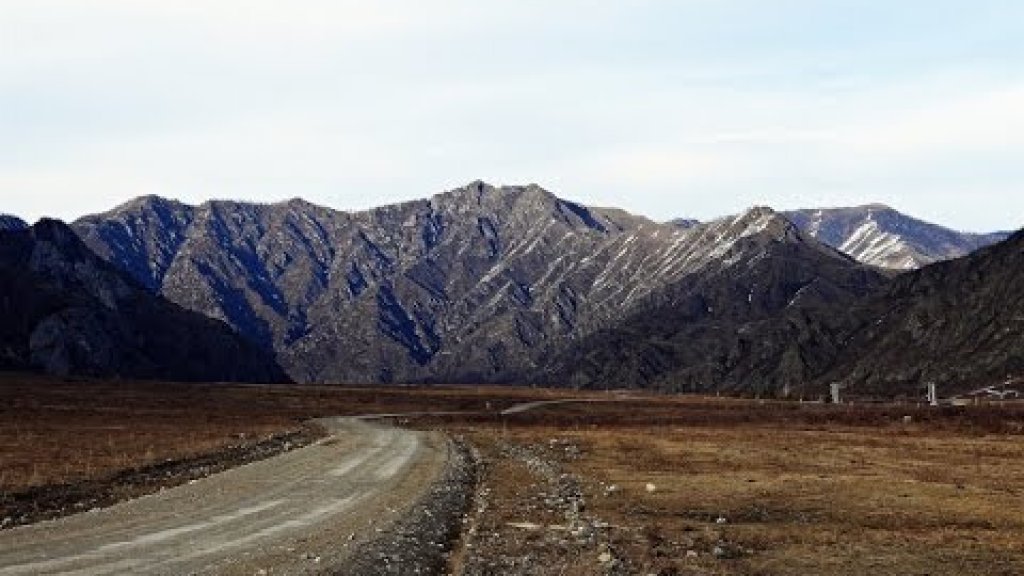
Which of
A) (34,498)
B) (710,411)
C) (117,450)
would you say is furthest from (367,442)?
(710,411)

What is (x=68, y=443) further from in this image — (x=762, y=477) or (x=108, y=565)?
(x=108, y=565)

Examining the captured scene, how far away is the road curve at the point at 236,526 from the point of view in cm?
2509

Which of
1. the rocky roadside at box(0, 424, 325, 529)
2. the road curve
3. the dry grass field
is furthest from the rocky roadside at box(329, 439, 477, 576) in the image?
the rocky roadside at box(0, 424, 325, 529)

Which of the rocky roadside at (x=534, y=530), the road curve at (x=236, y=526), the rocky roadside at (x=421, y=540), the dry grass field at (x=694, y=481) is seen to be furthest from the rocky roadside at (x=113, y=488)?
the rocky roadside at (x=534, y=530)

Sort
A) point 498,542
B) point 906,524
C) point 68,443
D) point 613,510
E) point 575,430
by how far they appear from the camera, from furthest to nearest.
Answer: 1. point 575,430
2. point 68,443
3. point 613,510
4. point 906,524
5. point 498,542

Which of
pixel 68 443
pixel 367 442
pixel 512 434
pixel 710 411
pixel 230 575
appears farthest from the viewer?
pixel 710 411

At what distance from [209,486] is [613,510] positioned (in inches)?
697

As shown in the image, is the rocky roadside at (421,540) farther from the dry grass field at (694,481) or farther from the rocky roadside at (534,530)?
the dry grass field at (694,481)

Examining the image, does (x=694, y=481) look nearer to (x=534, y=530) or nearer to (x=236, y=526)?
(x=534, y=530)

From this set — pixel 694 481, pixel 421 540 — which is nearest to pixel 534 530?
pixel 421 540

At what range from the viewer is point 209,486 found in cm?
4516

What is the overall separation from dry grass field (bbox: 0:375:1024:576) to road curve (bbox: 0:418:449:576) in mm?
3768

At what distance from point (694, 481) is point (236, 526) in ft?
76.4

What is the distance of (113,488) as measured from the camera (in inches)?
1767
